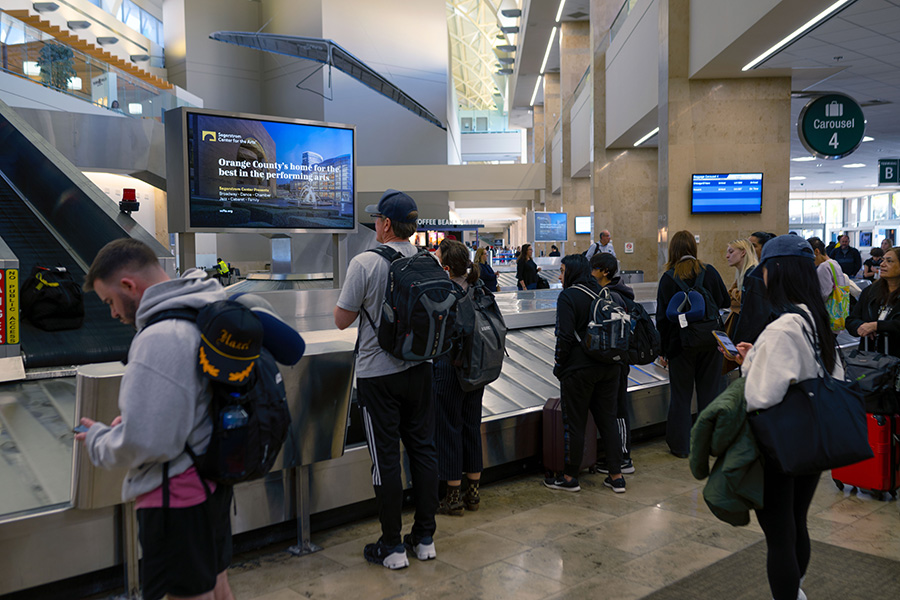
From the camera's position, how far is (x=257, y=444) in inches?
75.5

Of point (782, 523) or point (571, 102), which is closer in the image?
point (782, 523)

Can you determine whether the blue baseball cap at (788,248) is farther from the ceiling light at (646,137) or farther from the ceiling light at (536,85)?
the ceiling light at (536,85)

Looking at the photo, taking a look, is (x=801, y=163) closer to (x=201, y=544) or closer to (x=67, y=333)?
(x=67, y=333)

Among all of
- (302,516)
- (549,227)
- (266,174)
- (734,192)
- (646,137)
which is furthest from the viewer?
(549,227)

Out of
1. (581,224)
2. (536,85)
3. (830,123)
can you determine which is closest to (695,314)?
(830,123)

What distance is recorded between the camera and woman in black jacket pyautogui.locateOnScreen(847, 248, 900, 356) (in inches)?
182

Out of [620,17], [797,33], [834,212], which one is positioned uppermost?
[620,17]

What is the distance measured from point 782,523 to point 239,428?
2004 millimetres

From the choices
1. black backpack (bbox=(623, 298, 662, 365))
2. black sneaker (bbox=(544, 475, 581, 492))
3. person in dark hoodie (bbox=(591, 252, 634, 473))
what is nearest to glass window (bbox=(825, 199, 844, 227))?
person in dark hoodie (bbox=(591, 252, 634, 473))

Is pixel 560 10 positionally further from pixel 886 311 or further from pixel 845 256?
pixel 886 311

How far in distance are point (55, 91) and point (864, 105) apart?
793 inches

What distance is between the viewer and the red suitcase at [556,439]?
4.86 m

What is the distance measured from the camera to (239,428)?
189cm

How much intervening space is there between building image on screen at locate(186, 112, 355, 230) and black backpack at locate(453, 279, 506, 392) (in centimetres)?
513
